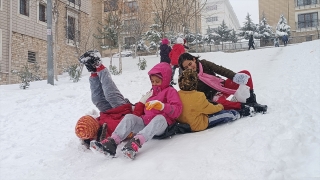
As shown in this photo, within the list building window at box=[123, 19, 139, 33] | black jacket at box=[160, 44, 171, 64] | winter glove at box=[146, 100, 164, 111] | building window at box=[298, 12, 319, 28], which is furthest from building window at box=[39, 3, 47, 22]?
building window at box=[298, 12, 319, 28]

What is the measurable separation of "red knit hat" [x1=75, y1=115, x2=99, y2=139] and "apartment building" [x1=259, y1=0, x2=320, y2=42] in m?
36.3

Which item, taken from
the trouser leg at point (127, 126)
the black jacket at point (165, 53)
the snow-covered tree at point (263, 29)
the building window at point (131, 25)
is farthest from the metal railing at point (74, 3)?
the snow-covered tree at point (263, 29)

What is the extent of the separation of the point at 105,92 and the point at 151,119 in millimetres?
689

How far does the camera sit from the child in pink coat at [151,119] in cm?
282

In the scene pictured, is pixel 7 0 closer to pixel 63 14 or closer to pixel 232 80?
pixel 63 14

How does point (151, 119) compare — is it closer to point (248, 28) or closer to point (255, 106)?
point (255, 106)

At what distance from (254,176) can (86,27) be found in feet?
67.3

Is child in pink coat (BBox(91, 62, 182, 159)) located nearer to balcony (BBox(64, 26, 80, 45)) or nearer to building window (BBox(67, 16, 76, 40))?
balcony (BBox(64, 26, 80, 45))

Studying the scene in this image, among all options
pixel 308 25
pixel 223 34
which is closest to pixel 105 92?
pixel 223 34

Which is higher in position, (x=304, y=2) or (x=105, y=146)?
(x=105, y=146)

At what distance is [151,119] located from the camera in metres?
3.22

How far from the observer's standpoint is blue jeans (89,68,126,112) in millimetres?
3416

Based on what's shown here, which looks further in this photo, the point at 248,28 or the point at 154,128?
the point at 248,28

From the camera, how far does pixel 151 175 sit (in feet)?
7.63
